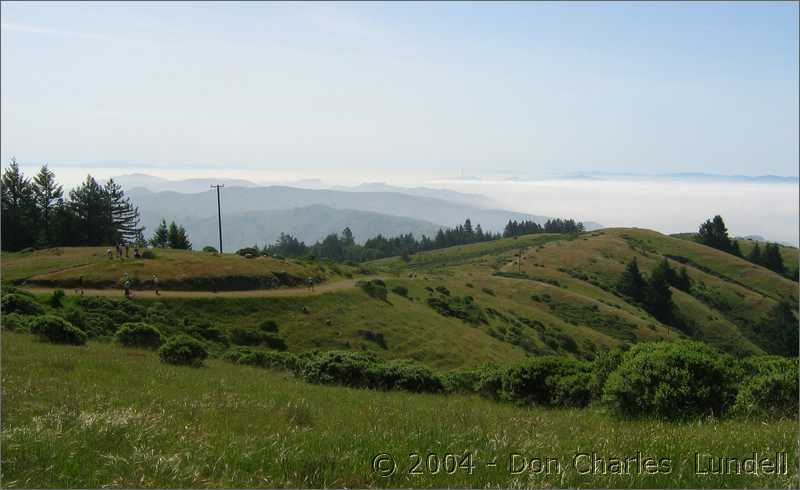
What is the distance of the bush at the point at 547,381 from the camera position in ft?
49.7

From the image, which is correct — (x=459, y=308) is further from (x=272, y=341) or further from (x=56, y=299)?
(x=56, y=299)

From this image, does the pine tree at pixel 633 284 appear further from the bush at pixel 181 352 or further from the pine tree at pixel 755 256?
the bush at pixel 181 352

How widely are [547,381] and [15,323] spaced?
25552mm

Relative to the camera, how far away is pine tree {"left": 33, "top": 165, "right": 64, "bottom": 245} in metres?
88.1

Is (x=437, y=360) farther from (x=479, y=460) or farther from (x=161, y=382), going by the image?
(x=479, y=460)

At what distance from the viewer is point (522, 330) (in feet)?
218

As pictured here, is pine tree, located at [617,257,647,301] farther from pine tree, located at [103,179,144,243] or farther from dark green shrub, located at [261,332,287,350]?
pine tree, located at [103,179,144,243]

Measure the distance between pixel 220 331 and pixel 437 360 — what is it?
17828 mm

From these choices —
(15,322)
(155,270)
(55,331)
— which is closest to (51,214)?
(155,270)

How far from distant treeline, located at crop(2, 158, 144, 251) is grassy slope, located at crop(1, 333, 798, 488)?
81.8 meters

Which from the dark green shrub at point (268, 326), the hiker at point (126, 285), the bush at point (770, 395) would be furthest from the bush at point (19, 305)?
the bush at point (770, 395)

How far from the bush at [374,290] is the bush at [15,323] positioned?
34522mm

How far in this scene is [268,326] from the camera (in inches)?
1730

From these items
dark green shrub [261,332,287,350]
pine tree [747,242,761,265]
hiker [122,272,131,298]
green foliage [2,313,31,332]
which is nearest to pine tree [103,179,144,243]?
hiker [122,272,131,298]
